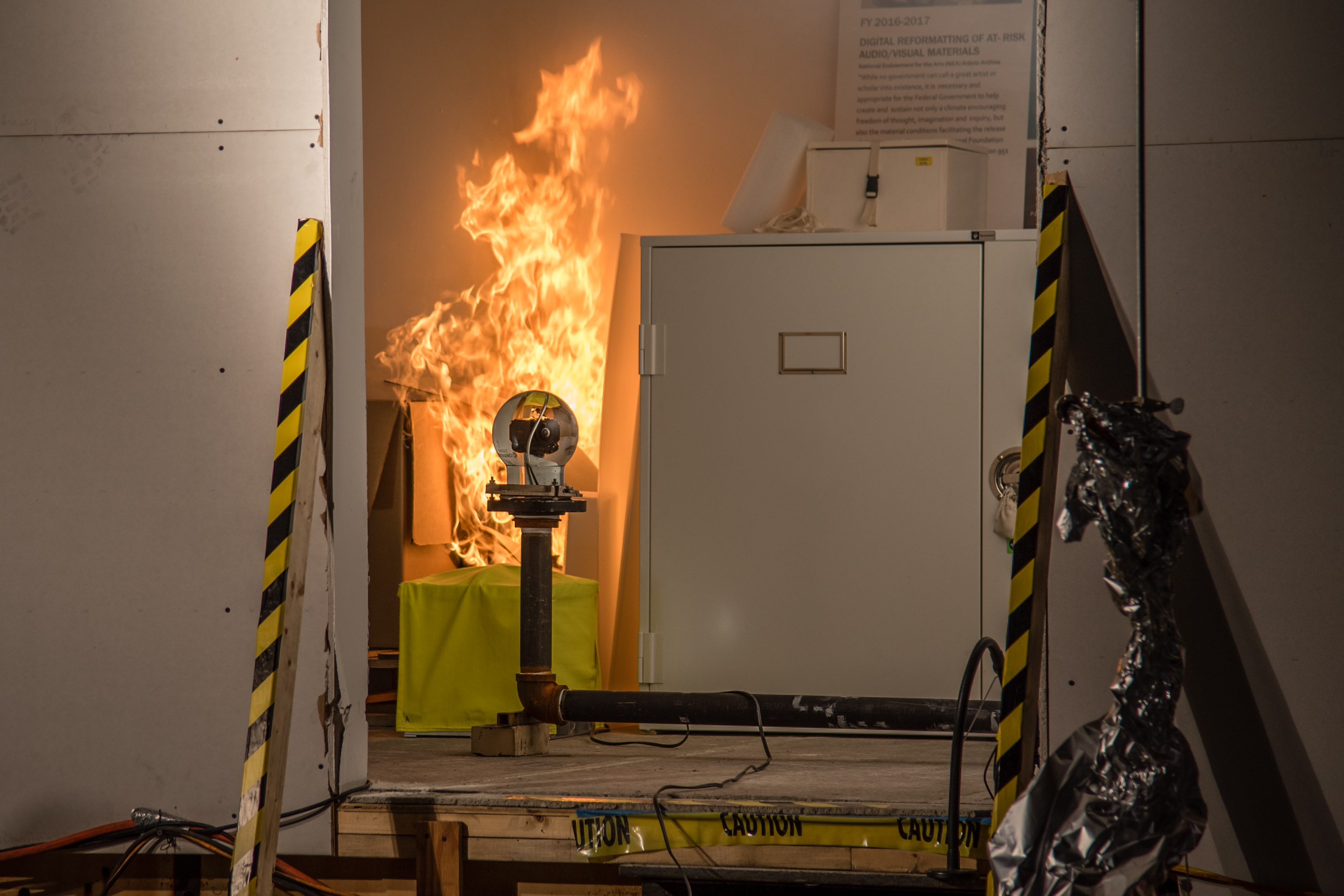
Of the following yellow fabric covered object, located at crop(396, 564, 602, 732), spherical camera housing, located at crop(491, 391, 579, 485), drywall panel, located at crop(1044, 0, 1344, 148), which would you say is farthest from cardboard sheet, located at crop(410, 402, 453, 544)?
drywall panel, located at crop(1044, 0, 1344, 148)

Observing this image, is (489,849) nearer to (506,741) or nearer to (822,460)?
(506,741)

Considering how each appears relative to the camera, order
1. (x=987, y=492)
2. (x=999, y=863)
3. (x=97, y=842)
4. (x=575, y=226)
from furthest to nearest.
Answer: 1. (x=575, y=226)
2. (x=987, y=492)
3. (x=97, y=842)
4. (x=999, y=863)

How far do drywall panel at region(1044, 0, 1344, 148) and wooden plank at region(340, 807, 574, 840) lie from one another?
189cm

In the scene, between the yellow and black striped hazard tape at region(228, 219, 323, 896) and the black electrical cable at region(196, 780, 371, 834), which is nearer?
the yellow and black striped hazard tape at region(228, 219, 323, 896)

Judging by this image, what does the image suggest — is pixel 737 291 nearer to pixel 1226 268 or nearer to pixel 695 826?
pixel 1226 268

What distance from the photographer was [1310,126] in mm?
2215

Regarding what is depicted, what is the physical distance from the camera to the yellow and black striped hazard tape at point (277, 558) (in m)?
2.00

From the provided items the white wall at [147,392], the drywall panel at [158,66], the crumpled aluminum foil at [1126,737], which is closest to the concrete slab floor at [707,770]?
the white wall at [147,392]

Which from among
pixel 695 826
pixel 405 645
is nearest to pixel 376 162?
pixel 405 645

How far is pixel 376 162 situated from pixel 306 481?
2450mm

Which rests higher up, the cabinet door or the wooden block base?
the cabinet door

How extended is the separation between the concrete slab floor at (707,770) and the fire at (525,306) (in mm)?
1260

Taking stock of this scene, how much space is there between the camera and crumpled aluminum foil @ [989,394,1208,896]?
161 centimetres

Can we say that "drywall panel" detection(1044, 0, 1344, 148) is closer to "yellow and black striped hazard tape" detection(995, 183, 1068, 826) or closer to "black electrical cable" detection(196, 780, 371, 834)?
"yellow and black striped hazard tape" detection(995, 183, 1068, 826)
